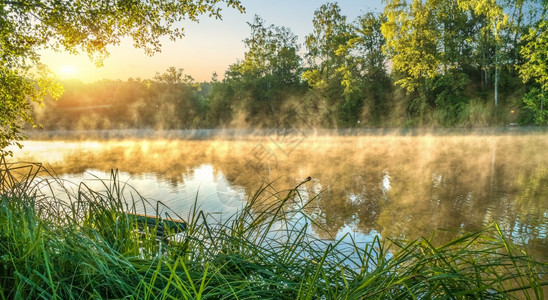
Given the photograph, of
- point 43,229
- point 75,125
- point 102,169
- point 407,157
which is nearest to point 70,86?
point 75,125

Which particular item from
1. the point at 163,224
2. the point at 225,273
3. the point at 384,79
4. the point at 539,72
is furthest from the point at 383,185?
the point at 384,79

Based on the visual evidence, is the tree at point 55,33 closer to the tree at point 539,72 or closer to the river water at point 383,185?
the river water at point 383,185

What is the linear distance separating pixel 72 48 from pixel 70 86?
5154 centimetres

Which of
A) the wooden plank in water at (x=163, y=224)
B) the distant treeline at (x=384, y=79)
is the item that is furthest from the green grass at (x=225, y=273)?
the distant treeline at (x=384, y=79)

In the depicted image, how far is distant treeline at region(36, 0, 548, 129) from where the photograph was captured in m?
22.4

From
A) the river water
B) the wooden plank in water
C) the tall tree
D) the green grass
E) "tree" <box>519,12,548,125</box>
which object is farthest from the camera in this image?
the tall tree

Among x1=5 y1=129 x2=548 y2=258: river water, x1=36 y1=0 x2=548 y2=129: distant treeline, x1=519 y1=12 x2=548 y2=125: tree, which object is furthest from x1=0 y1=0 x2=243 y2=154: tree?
x1=519 y1=12 x2=548 y2=125: tree

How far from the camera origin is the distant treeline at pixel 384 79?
22.4 metres

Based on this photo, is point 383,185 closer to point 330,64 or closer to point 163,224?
point 163,224

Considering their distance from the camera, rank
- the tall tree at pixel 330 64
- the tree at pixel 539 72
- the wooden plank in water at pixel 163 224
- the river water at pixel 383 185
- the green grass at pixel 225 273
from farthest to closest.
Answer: the tall tree at pixel 330 64 < the tree at pixel 539 72 < the river water at pixel 383 185 < the wooden plank in water at pixel 163 224 < the green grass at pixel 225 273

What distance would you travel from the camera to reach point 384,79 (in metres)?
29.7

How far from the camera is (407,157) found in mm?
11805

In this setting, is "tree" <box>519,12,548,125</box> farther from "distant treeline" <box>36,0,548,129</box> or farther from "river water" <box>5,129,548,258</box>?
"river water" <box>5,129,548,258</box>

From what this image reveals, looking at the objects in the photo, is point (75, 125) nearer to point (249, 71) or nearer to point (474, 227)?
point (249, 71)
